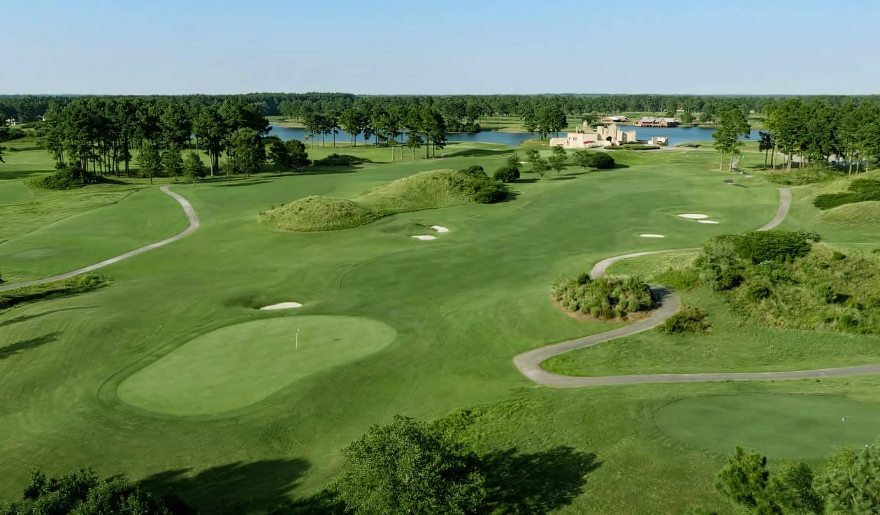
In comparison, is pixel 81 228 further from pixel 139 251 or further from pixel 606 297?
pixel 606 297

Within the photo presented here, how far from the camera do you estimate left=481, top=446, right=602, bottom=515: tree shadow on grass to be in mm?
19875

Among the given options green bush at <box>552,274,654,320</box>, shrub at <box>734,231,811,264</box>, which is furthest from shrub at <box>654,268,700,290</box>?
shrub at <box>734,231,811,264</box>

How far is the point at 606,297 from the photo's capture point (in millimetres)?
40469

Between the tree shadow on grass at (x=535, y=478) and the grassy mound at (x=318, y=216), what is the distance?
4833 cm

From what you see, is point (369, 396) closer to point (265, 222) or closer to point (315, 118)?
point (265, 222)

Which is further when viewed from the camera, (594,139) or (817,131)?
(594,139)

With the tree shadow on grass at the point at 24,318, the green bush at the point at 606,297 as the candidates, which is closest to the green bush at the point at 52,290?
the tree shadow on grass at the point at 24,318

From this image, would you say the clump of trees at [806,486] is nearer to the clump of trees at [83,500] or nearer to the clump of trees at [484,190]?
the clump of trees at [83,500]

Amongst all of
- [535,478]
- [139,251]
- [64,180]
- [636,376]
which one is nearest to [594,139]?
[64,180]

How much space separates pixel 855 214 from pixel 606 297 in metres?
46.3

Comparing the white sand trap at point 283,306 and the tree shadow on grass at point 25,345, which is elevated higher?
the white sand trap at point 283,306

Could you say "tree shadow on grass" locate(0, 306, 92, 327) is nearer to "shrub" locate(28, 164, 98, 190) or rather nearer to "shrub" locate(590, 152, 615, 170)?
"shrub" locate(28, 164, 98, 190)

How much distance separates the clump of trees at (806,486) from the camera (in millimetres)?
14984

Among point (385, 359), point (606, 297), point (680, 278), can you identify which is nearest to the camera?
point (385, 359)
